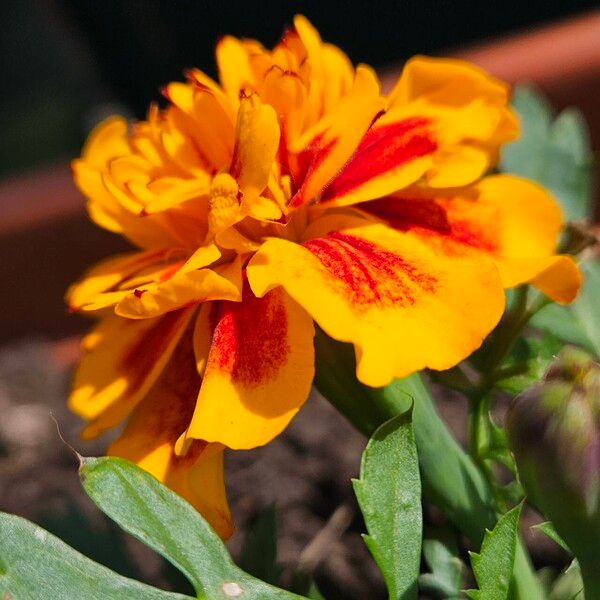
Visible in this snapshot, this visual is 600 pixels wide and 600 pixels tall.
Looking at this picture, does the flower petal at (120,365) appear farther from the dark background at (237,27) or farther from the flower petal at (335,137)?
the dark background at (237,27)

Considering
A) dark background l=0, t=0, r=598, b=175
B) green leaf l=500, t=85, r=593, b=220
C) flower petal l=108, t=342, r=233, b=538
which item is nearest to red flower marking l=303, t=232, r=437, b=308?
flower petal l=108, t=342, r=233, b=538

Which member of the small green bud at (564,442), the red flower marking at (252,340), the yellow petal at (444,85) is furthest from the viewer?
the yellow petal at (444,85)

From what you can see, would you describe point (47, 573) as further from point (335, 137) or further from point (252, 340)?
point (335, 137)

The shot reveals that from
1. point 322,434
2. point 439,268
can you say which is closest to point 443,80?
point 439,268

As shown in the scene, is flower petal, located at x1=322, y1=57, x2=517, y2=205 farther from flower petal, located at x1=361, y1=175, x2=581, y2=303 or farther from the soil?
the soil

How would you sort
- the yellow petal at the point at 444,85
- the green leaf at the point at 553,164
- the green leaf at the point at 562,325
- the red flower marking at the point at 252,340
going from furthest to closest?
A: the green leaf at the point at 553,164 < the green leaf at the point at 562,325 < the yellow petal at the point at 444,85 < the red flower marking at the point at 252,340


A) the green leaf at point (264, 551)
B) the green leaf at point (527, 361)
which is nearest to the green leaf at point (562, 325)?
the green leaf at point (527, 361)
